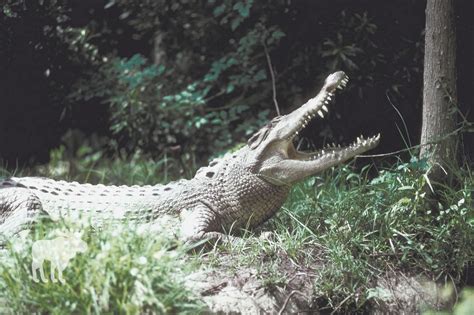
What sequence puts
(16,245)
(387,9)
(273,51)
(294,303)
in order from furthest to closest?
(273,51) < (387,9) < (294,303) < (16,245)

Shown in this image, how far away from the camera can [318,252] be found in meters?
5.32

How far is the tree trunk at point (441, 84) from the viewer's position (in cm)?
557

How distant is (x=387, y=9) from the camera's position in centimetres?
739

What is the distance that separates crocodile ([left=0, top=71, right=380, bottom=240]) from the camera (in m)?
5.54

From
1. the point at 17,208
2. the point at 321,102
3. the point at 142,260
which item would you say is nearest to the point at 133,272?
the point at 142,260

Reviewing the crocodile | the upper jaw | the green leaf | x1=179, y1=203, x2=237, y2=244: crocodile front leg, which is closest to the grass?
x1=179, y1=203, x2=237, y2=244: crocodile front leg

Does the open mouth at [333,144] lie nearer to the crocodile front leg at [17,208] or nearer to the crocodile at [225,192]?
the crocodile at [225,192]

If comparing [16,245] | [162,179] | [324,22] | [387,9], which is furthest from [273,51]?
[16,245]

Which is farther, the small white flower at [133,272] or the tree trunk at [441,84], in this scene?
the tree trunk at [441,84]

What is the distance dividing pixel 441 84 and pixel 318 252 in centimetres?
161

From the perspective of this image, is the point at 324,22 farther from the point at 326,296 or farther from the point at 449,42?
the point at 326,296

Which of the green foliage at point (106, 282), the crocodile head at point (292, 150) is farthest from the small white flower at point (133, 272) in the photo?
the crocodile head at point (292, 150)

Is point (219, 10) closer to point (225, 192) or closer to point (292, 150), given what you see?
point (292, 150)

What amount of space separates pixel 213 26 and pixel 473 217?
407cm
